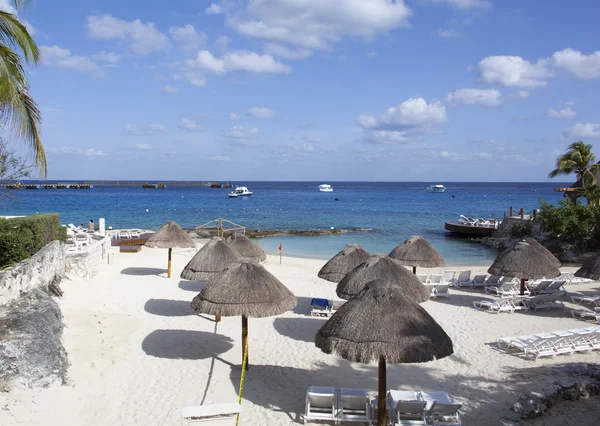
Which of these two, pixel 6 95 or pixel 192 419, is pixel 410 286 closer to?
pixel 192 419

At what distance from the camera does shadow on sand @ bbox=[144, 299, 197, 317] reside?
1285 centimetres

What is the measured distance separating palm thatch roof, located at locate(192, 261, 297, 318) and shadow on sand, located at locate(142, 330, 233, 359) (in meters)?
1.91

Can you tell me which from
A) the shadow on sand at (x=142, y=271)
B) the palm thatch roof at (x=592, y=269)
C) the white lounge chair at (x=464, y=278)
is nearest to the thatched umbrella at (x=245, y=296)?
the palm thatch roof at (x=592, y=269)

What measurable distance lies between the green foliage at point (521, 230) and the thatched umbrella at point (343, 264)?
21313 millimetres

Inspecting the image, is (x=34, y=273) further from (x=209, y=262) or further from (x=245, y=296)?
(x=245, y=296)

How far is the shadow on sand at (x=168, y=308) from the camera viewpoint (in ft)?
42.2

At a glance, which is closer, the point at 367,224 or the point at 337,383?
the point at 337,383

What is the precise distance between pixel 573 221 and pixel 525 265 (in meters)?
13.5

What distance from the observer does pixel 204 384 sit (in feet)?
28.0

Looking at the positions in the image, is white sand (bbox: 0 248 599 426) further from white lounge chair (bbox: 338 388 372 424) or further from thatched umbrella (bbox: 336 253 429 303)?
thatched umbrella (bbox: 336 253 429 303)

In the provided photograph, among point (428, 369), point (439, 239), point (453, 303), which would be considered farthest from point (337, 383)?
point (439, 239)

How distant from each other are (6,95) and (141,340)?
19.4 feet

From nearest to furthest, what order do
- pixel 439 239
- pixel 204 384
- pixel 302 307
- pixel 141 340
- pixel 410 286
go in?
pixel 204 384
pixel 410 286
pixel 141 340
pixel 302 307
pixel 439 239

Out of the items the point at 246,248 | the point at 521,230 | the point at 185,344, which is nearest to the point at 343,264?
the point at 246,248
